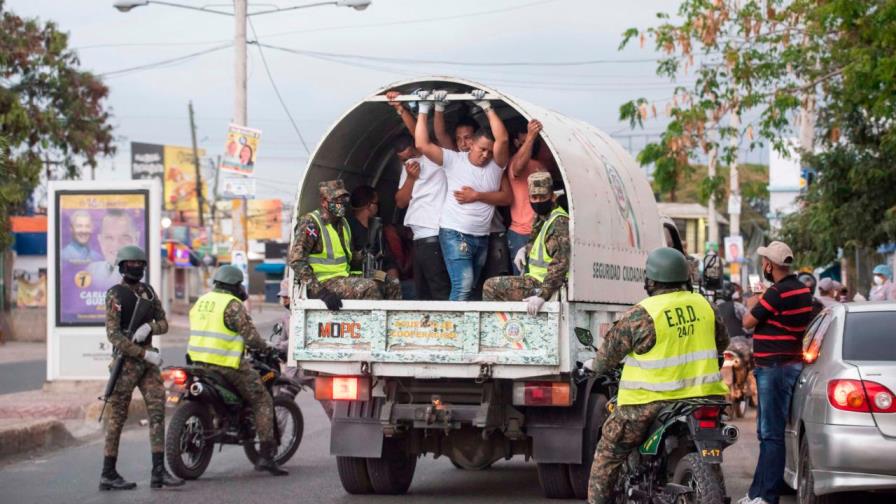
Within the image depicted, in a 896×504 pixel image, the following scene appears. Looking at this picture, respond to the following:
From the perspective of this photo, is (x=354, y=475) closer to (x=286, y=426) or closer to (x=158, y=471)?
(x=158, y=471)

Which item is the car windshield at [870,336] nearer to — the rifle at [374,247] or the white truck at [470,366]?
the white truck at [470,366]

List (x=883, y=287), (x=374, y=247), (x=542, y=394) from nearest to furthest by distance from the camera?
(x=542, y=394) → (x=374, y=247) → (x=883, y=287)

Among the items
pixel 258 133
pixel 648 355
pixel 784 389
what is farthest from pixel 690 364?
pixel 258 133

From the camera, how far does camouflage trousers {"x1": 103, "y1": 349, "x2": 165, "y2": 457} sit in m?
11.5

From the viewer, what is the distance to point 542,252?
1043cm

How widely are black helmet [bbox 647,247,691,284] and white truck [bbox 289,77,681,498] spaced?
6.86 ft

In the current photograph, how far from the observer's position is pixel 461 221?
11.4 m

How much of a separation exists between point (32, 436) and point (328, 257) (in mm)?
5014

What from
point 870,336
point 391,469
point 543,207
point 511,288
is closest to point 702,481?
point 870,336

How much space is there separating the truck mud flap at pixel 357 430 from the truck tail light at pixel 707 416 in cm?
357

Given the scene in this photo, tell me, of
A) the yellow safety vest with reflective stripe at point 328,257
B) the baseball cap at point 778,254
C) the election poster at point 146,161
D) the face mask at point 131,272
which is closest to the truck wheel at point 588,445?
the baseball cap at point 778,254

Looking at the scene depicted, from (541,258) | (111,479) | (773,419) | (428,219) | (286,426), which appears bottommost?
(111,479)

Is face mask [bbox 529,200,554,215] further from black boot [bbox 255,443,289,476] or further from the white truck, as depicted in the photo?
black boot [bbox 255,443,289,476]

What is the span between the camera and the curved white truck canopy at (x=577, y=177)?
1053 cm
